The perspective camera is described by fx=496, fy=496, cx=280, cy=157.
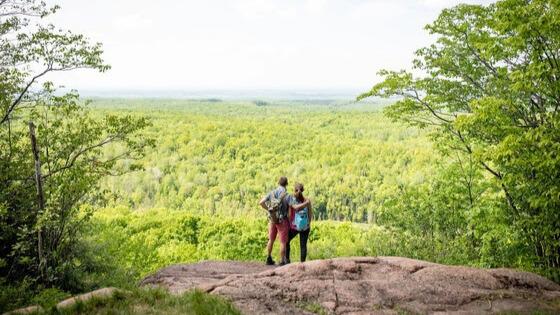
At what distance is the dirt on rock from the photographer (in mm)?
7777

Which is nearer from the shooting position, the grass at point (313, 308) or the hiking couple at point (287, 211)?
the grass at point (313, 308)

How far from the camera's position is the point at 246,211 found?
61.0 m

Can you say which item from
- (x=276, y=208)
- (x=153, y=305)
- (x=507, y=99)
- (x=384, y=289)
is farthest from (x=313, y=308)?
(x=507, y=99)

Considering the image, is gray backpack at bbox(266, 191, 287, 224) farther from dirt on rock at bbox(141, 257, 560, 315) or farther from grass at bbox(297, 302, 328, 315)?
grass at bbox(297, 302, 328, 315)

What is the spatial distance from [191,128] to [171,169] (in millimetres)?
24048

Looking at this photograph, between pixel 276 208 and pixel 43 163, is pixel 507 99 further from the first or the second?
pixel 43 163

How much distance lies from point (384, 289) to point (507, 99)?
16.6 feet

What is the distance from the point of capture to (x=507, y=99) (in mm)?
10492

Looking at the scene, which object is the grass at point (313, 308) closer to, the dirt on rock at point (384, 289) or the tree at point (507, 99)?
the dirt on rock at point (384, 289)

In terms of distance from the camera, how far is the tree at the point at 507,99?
29.4ft

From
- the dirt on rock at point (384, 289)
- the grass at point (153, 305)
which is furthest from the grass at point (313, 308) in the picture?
the grass at point (153, 305)

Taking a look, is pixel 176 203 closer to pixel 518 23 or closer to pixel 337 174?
pixel 337 174

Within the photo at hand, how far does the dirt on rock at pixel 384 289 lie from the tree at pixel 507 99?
1.93 meters

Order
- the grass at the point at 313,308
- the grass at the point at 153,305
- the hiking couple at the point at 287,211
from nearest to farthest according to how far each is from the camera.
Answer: the grass at the point at 153,305, the grass at the point at 313,308, the hiking couple at the point at 287,211
